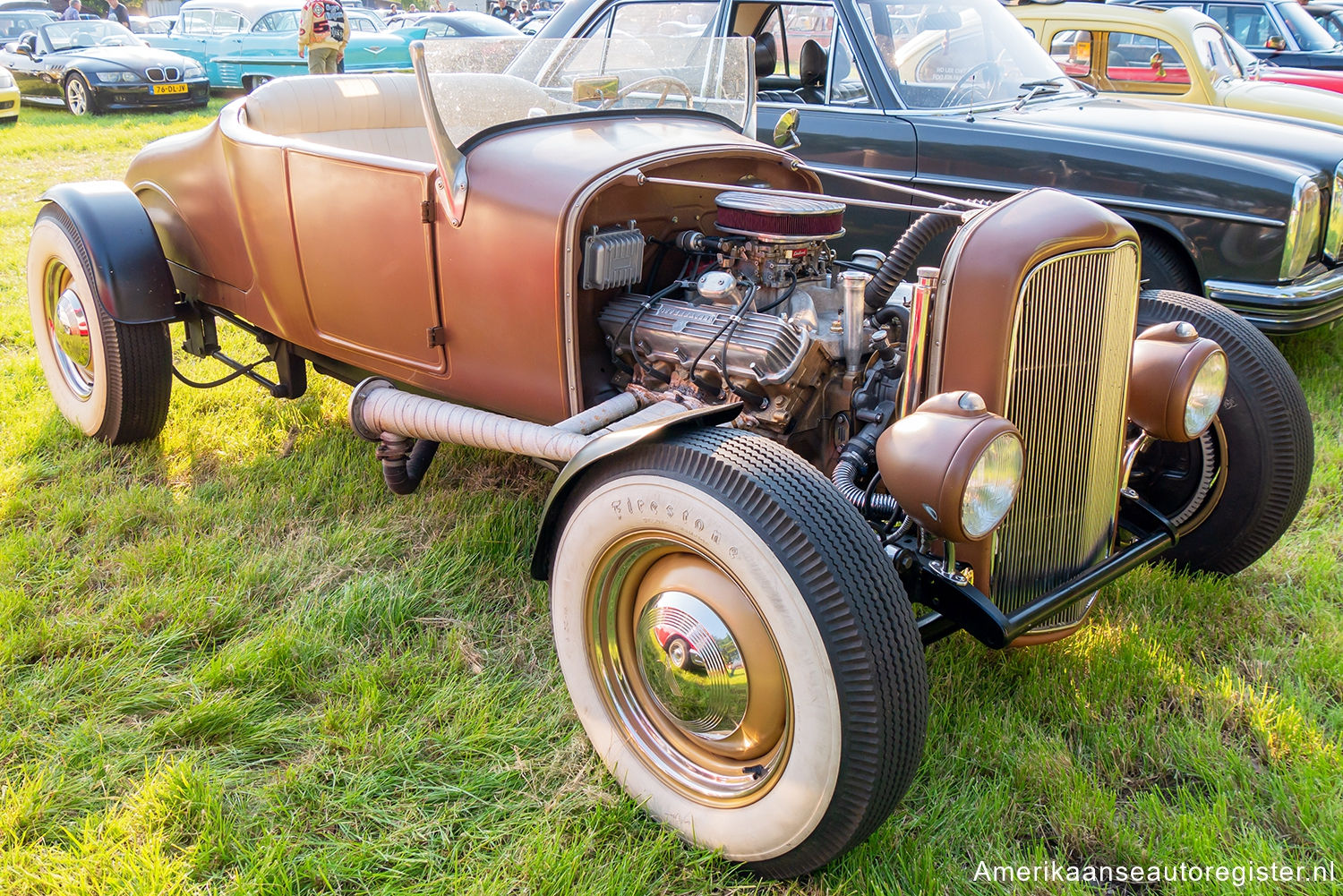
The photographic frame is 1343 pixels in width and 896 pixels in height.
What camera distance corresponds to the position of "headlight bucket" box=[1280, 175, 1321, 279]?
13.6ft

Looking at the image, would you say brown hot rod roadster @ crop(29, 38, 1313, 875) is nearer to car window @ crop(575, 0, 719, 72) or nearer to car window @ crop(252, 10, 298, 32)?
car window @ crop(575, 0, 719, 72)

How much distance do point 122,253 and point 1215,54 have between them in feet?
22.2

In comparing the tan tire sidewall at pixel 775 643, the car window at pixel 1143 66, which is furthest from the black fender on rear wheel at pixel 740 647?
the car window at pixel 1143 66

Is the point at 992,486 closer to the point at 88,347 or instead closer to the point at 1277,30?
the point at 88,347

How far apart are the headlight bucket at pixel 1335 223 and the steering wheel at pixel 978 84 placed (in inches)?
63.3

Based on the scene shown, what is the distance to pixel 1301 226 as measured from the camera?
4.22 meters

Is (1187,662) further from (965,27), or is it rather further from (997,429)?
(965,27)

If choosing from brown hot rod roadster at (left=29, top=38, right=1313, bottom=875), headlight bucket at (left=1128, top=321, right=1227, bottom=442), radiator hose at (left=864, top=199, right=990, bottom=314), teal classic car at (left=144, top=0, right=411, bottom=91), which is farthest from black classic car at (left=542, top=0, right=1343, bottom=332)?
teal classic car at (left=144, top=0, right=411, bottom=91)

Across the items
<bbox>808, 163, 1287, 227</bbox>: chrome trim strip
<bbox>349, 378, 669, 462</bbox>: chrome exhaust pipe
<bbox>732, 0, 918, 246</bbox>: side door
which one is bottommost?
<bbox>349, 378, 669, 462</bbox>: chrome exhaust pipe

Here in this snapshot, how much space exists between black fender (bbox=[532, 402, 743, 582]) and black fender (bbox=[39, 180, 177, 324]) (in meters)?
2.24

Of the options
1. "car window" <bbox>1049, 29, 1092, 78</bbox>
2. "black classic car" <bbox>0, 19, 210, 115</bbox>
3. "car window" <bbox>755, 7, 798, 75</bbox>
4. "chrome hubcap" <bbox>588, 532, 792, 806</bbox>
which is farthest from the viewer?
"black classic car" <bbox>0, 19, 210, 115</bbox>

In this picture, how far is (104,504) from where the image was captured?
3.38 m

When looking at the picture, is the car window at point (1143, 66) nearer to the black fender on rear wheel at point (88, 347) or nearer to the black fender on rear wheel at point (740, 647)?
the black fender on rear wheel at point (740, 647)

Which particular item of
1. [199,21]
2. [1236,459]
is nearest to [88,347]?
[1236,459]
